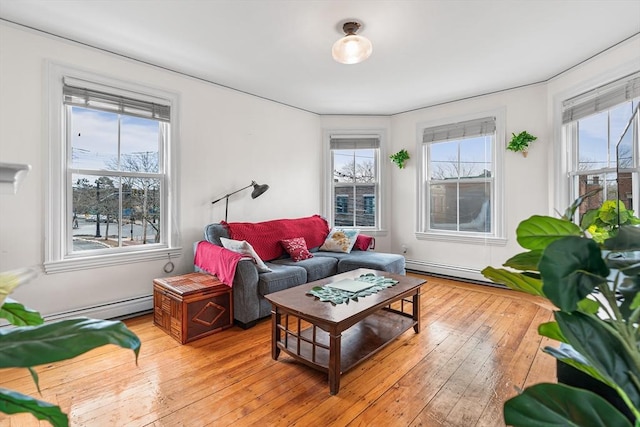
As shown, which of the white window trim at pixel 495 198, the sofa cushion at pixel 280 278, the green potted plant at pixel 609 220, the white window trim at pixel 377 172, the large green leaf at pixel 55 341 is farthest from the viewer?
the white window trim at pixel 377 172

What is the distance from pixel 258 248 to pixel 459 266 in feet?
9.02

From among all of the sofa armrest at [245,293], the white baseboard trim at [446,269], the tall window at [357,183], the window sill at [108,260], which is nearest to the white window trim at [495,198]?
the white baseboard trim at [446,269]

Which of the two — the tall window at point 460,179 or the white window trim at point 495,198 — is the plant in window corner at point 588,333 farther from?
the tall window at point 460,179

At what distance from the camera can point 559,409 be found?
2.06ft

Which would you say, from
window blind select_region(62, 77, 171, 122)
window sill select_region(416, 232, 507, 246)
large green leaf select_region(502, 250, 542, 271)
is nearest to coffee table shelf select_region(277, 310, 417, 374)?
large green leaf select_region(502, 250, 542, 271)

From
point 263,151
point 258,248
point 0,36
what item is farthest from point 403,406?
point 0,36

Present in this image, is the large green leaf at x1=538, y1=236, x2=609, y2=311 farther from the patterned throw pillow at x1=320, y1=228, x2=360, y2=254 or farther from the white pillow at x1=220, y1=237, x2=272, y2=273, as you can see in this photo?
the patterned throw pillow at x1=320, y1=228, x2=360, y2=254

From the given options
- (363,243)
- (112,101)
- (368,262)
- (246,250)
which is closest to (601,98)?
(368,262)

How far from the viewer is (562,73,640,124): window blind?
2652 millimetres

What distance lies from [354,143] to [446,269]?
7.55 feet

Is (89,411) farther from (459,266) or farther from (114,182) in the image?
(459,266)

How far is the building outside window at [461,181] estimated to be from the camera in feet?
13.4

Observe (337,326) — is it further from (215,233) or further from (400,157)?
(400,157)

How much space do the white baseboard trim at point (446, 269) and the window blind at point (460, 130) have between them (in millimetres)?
1777
